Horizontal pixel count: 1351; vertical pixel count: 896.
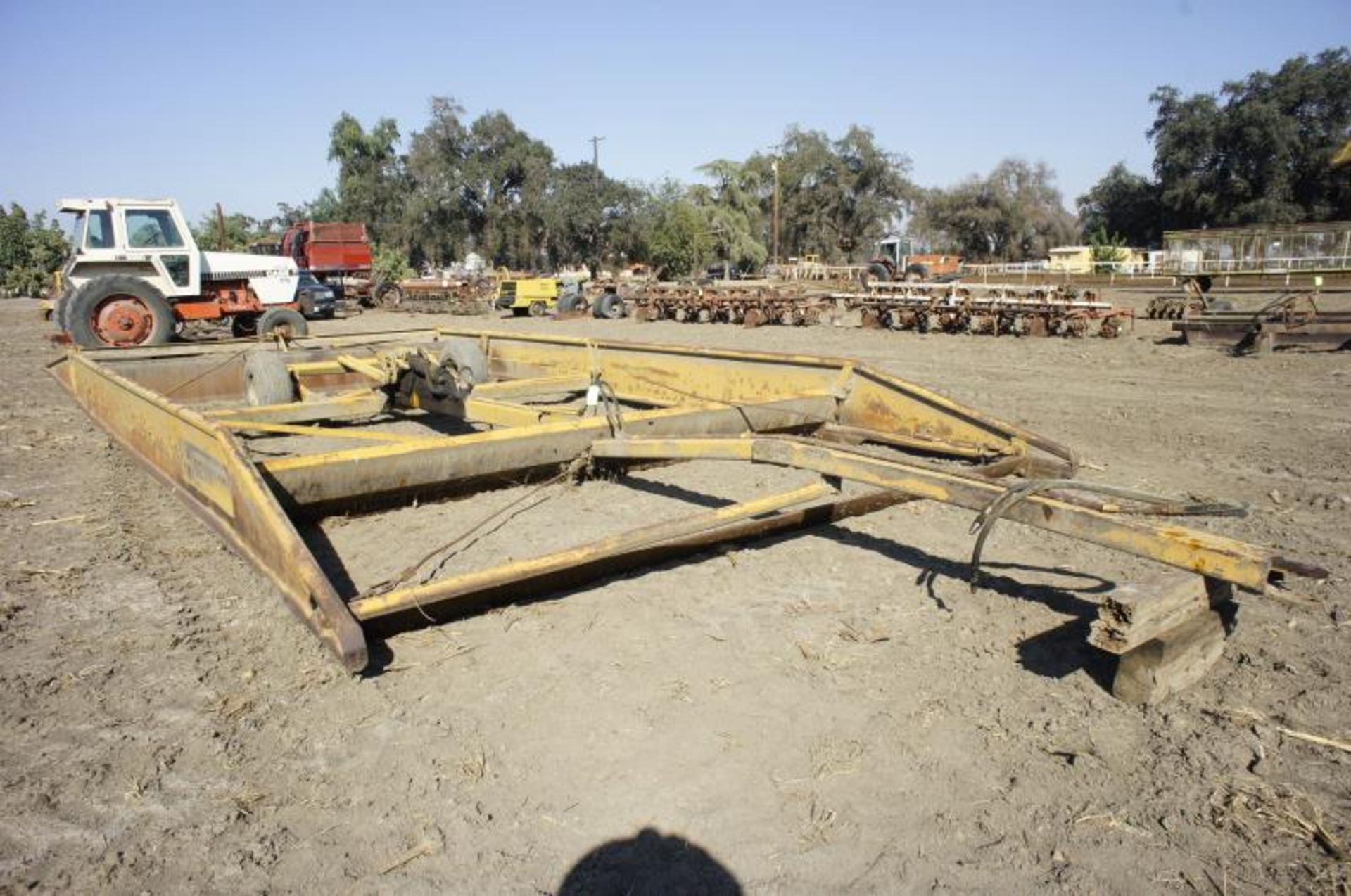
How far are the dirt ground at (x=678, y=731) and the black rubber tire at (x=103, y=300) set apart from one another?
29.1ft

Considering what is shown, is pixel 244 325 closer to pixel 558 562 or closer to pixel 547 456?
pixel 547 456

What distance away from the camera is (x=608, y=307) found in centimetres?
2450

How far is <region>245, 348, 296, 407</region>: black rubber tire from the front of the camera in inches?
250

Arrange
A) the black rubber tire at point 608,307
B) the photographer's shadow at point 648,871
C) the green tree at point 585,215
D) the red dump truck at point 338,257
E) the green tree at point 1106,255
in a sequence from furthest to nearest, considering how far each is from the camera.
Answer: the green tree at point 585,215, the green tree at point 1106,255, the red dump truck at point 338,257, the black rubber tire at point 608,307, the photographer's shadow at point 648,871

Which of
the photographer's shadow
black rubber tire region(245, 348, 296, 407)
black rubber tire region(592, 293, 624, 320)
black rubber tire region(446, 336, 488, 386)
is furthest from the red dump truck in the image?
the photographer's shadow

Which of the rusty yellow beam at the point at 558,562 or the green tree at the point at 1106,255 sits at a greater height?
the green tree at the point at 1106,255

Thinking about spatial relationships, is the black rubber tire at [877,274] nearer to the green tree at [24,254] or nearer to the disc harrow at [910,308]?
the disc harrow at [910,308]

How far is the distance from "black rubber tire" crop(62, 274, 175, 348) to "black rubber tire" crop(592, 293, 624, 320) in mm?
13212

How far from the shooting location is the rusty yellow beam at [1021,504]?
7.51 ft

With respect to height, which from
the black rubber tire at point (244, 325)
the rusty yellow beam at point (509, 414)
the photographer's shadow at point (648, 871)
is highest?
the black rubber tire at point (244, 325)

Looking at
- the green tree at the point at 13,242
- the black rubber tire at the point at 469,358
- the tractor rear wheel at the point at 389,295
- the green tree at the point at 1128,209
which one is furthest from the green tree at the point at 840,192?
the black rubber tire at the point at 469,358

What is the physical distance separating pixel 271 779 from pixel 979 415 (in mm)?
3801

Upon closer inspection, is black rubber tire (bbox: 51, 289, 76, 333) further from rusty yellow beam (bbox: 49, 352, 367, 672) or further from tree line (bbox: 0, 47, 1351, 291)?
tree line (bbox: 0, 47, 1351, 291)

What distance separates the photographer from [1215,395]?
8.37 m
